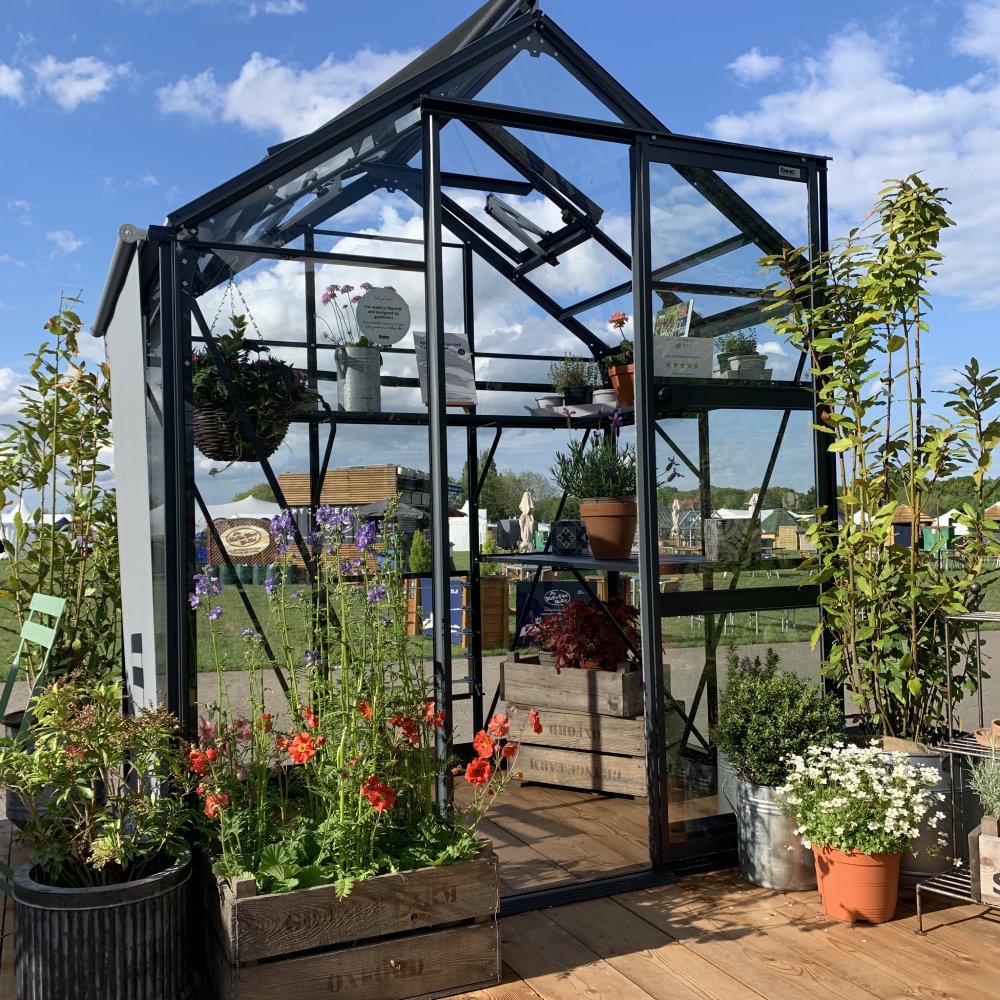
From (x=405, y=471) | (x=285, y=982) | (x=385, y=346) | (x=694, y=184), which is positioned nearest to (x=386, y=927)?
(x=285, y=982)

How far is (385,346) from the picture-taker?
15.3ft

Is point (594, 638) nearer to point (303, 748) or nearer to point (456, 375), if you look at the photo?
point (456, 375)

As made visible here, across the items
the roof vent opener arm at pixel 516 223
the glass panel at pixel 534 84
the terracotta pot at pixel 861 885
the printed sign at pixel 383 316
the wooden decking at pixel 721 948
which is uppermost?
the glass panel at pixel 534 84

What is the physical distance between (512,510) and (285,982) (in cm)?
313

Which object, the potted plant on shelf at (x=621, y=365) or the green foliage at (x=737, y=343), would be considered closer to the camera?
the green foliage at (x=737, y=343)

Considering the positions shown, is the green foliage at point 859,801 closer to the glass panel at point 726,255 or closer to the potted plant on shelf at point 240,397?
the glass panel at point 726,255

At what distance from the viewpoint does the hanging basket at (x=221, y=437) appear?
3.68 m

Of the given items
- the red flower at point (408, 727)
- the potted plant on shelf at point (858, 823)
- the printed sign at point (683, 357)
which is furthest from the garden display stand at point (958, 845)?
the red flower at point (408, 727)

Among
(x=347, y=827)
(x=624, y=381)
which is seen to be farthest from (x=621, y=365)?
(x=347, y=827)

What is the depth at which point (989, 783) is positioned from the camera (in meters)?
3.18

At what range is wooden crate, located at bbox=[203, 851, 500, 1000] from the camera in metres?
2.67

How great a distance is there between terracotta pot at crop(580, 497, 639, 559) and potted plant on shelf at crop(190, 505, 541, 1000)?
50.3 inches

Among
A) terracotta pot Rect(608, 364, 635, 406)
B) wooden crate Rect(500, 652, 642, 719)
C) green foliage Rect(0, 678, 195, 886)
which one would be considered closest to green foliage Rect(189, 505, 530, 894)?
green foliage Rect(0, 678, 195, 886)

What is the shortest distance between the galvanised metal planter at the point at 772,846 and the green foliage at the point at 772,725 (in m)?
0.07
